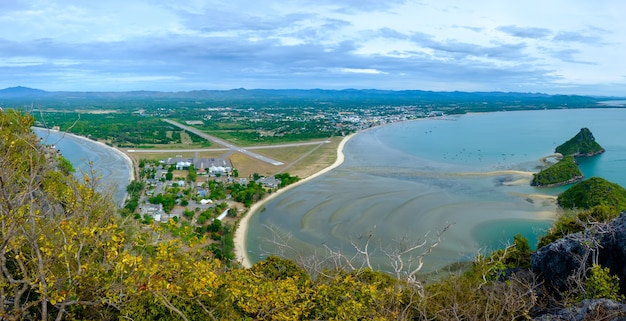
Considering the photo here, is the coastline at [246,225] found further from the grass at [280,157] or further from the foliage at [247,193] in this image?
the grass at [280,157]

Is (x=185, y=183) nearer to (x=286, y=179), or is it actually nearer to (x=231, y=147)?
(x=286, y=179)

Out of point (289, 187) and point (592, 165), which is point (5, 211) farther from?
point (592, 165)

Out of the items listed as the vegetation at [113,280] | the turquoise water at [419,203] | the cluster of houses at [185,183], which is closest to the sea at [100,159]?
the cluster of houses at [185,183]

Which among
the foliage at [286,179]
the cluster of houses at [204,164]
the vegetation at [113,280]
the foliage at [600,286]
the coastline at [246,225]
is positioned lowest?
the coastline at [246,225]

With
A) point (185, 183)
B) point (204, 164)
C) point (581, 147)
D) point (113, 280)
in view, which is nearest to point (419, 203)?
point (185, 183)

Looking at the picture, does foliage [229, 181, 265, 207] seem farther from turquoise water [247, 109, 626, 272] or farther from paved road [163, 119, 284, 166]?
paved road [163, 119, 284, 166]

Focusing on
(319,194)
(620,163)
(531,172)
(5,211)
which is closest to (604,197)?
(531,172)
